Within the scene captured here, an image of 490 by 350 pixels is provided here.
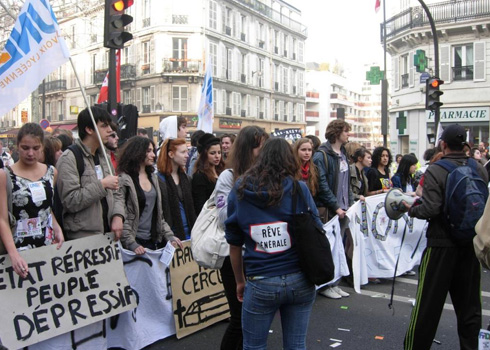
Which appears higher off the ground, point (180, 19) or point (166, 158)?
point (180, 19)

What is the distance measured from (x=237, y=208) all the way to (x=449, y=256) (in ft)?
5.97

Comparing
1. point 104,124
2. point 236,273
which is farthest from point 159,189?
point 236,273

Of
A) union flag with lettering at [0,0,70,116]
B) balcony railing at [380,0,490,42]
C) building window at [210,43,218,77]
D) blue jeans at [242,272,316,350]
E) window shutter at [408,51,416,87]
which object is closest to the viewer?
blue jeans at [242,272,316,350]

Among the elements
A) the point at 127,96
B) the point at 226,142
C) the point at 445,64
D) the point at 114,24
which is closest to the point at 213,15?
the point at 127,96

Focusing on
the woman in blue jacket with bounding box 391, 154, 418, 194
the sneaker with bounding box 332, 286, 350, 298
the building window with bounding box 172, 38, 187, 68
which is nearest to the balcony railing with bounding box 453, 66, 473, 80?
the building window with bounding box 172, 38, 187, 68

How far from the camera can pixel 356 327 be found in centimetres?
517

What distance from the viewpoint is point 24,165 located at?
398 centimetres

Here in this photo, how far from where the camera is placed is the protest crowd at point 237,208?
9.55 feet

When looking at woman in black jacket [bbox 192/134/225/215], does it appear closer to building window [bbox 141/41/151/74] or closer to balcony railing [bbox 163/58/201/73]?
balcony railing [bbox 163/58/201/73]

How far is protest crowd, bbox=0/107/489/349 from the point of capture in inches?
115

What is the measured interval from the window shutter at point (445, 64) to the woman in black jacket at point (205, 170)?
86.2 ft

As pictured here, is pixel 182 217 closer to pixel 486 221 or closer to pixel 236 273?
pixel 236 273

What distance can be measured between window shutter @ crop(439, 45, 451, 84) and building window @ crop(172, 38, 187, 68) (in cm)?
1952

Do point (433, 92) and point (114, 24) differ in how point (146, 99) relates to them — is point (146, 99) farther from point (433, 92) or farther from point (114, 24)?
point (114, 24)
